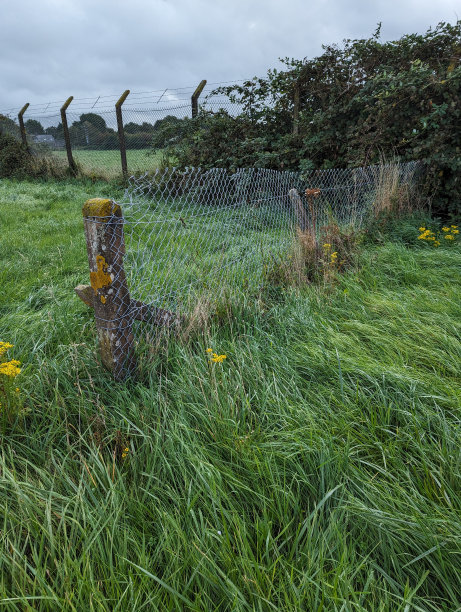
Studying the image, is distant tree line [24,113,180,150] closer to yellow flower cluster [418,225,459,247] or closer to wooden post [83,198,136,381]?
yellow flower cluster [418,225,459,247]

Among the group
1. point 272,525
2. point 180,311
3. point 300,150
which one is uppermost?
A: point 300,150

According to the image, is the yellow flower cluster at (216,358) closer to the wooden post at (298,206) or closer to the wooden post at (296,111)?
the wooden post at (298,206)

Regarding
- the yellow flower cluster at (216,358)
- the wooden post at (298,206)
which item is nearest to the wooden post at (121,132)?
the wooden post at (298,206)

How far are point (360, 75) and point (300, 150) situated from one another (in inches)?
62.4

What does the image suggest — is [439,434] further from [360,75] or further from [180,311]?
[360,75]

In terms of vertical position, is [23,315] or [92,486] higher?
[23,315]

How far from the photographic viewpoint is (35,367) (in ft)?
7.48

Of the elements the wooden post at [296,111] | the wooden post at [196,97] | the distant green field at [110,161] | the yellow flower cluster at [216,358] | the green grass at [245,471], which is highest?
the wooden post at [196,97]

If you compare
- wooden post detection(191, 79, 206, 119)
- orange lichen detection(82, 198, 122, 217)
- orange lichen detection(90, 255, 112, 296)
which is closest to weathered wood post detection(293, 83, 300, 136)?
wooden post detection(191, 79, 206, 119)

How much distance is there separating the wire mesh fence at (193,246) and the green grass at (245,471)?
28cm

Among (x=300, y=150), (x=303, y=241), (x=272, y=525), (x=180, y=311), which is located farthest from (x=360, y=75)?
(x=272, y=525)

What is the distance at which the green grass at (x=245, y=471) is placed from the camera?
3.84ft

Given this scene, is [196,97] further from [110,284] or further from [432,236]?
[110,284]

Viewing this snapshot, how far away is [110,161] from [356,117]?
269 inches
